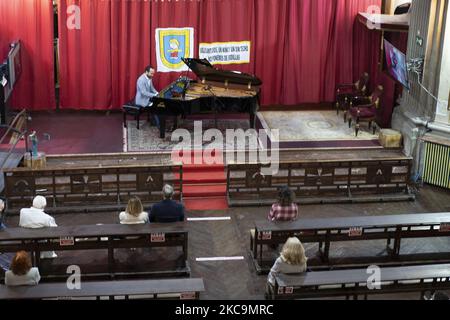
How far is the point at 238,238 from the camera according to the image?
9.83 m

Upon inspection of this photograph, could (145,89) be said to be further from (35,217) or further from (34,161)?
(35,217)

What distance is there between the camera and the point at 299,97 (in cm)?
1529

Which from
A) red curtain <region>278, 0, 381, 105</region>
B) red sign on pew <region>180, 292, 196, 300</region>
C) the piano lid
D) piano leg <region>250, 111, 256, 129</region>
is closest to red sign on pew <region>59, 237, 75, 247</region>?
red sign on pew <region>180, 292, 196, 300</region>

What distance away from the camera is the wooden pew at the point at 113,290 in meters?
7.07

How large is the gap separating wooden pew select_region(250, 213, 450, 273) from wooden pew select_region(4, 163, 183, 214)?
2.24m

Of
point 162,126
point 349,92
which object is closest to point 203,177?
point 162,126

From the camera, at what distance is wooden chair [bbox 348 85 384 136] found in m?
13.5

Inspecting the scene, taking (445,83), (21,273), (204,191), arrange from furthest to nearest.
A: (445,83), (204,191), (21,273)

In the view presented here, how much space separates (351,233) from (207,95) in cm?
480

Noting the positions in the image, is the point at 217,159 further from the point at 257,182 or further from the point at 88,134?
the point at 88,134

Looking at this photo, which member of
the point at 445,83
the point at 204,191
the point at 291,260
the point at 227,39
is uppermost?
the point at 227,39

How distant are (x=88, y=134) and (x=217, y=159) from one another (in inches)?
117

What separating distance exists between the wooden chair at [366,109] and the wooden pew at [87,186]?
4.37 metres

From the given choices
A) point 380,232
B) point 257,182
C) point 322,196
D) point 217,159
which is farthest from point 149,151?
point 380,232
